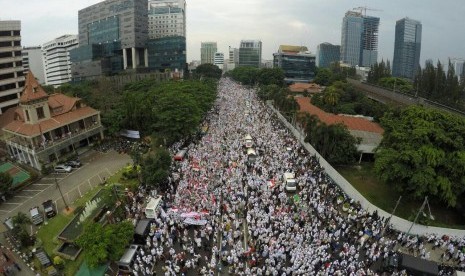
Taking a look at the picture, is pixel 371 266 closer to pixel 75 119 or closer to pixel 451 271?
pixel 451 271

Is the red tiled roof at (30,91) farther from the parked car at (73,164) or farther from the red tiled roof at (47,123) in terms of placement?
the parked car at (73,164)

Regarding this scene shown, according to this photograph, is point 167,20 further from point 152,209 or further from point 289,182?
point 152,209

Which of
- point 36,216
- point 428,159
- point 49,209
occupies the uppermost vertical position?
point 428,159

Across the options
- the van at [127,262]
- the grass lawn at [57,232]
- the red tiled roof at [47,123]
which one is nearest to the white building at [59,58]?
the red tiled roof at [47,123]

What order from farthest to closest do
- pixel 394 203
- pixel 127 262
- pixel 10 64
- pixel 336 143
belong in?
pixel 10 64 → pixel 336 143 → pixel 394 203 → pixel 127 262

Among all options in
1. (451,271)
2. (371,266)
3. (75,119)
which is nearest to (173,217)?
(371,266)

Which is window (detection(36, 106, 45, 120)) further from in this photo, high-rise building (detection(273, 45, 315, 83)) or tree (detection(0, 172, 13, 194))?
high-rise building (detection(273, 45, 315, 83))

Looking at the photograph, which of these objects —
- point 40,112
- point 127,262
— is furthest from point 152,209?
point 40,112

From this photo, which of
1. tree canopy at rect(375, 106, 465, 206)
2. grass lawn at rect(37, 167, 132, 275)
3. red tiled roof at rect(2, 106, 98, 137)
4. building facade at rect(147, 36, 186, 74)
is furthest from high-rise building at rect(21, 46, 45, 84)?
tree canopy at rect(375, 106, 465, 206)
